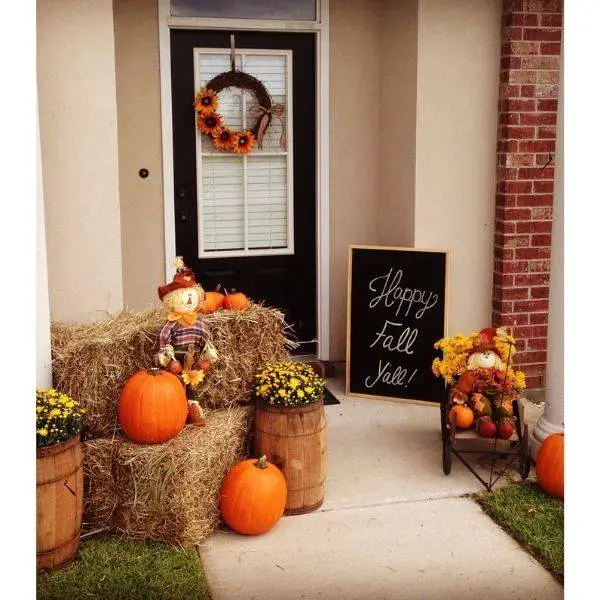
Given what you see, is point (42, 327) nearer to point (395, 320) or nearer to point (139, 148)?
point (139, 148)

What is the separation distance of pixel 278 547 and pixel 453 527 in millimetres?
802

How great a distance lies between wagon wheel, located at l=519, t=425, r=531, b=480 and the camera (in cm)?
380

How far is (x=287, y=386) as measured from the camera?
346cm

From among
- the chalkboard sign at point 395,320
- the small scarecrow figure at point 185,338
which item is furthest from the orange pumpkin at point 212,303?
the chalkboard sign at point 395,320

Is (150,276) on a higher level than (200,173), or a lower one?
lower

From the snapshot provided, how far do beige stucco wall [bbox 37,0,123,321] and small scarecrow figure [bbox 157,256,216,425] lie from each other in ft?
3.23

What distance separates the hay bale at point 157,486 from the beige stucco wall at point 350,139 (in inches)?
94.4

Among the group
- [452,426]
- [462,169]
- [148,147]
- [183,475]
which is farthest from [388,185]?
[183,475]

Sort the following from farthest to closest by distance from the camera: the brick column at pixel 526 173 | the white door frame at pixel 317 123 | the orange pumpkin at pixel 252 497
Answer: the white door frame at pixel 317 123 → the brick column at pixel 526 173 → the orange pumpkin at pixel 252 497

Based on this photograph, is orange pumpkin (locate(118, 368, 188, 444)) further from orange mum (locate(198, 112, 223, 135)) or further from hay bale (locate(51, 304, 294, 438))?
orange mum (locate(198, 112, 223, 135))

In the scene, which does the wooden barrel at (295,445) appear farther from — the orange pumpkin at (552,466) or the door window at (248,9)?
the door window at (248,9)

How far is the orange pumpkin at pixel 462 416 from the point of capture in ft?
12.8

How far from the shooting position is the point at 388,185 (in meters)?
5.43

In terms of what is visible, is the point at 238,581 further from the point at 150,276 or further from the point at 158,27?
the point at 158,27
